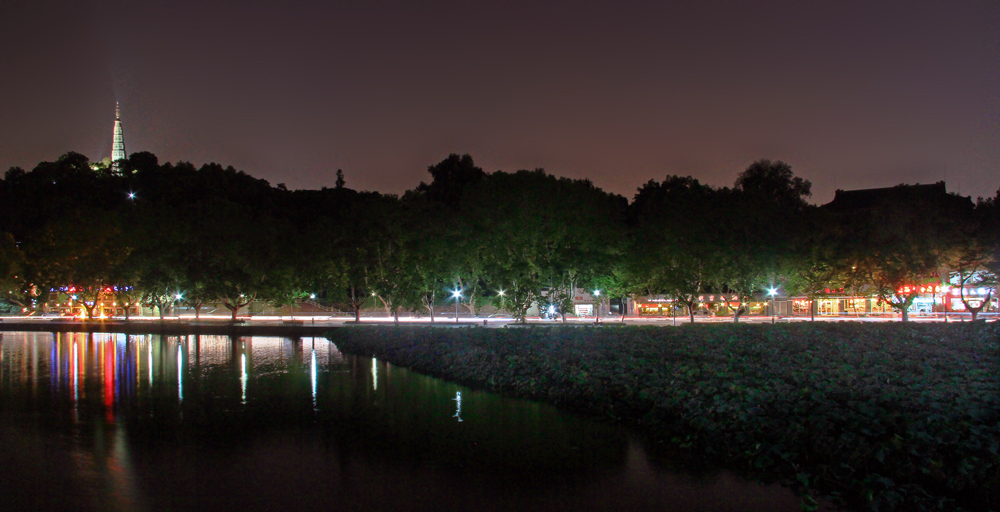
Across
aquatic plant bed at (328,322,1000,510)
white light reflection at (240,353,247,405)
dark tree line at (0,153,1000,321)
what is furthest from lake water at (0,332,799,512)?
dark tree line at (0,153,1000,321)

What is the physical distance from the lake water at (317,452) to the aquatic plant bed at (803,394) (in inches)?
39.4

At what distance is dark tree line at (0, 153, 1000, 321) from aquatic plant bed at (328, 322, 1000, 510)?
1625cm

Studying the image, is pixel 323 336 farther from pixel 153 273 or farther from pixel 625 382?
pixel 625 382

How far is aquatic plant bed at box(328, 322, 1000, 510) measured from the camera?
34.9 feet

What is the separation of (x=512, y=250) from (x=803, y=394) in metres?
33.0

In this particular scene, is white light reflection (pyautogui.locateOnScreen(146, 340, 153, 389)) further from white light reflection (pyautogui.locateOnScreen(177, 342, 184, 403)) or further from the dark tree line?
the dark tree line

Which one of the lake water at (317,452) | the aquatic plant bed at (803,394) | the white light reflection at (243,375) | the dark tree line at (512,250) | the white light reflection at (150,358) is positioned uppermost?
the dark tree line at (512,250)

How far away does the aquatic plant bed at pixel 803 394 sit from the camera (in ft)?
34.9

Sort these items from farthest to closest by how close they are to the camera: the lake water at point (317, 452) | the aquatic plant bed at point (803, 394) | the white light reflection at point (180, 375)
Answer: the white light reflection at point (180, 375)
the lake water at point (317, 452)
the aquatic plant bed at point (803, 394)

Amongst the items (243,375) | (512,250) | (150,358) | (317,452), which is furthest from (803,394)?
(512,250)

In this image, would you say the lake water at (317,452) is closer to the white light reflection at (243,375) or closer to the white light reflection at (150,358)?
the white light reflection at (243,375)

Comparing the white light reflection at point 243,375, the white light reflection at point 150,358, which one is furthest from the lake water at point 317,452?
the white light reflection at point 150,358

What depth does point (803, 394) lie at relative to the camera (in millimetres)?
14812

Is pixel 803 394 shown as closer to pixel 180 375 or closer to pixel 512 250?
pixel 180 375
